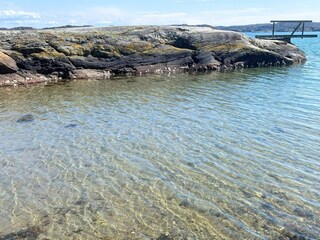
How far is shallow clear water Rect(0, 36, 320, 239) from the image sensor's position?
8.99 meters

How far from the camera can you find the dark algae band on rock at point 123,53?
35719 mm

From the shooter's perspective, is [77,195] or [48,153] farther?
[48,153]

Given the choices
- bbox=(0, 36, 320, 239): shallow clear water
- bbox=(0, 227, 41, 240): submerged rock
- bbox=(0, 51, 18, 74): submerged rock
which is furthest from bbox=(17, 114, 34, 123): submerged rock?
bbox=(0, 51, 18, 74): submerged rock

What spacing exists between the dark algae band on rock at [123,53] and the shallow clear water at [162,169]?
39.9 ft

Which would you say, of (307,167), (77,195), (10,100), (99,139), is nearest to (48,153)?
(99,139)

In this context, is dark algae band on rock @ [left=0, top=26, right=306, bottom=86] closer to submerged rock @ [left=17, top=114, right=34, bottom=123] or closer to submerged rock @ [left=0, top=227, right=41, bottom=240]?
submerged rock @ [left=17, top=114, right=34, bottom=123]

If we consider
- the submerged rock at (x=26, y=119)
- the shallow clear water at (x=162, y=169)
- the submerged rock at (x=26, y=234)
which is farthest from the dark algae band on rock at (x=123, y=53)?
the submerged rock at (x=26, y=234)

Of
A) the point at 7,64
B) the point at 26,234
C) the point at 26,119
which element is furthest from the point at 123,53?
the point at 26,234

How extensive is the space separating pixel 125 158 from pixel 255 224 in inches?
241

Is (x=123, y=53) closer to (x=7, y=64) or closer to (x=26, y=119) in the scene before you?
(x=7, y=64)

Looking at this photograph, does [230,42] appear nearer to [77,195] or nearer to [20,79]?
[20,79]

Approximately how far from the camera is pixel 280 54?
156 ft

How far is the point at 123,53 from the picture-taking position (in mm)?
40219

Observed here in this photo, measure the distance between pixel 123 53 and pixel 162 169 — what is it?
2967 cm
